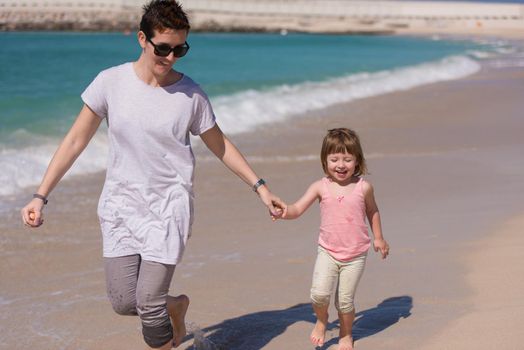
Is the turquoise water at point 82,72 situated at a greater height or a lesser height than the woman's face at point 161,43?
lesser

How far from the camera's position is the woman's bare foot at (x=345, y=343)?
4.47m

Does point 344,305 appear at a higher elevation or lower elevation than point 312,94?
lower

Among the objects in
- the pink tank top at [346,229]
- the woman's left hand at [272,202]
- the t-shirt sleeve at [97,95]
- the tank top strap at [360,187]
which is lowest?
the pink tank top at [346,229]

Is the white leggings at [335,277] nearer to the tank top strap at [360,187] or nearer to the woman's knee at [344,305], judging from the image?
the woman's knee at [344,305]

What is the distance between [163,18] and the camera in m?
3.92

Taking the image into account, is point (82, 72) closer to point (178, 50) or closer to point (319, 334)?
point (319, 334)

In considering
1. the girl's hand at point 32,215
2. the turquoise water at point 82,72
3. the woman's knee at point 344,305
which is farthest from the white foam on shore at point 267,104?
the woman's knee at point 344,305

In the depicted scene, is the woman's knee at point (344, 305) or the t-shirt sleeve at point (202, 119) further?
the woman's knee at point (344, 305)

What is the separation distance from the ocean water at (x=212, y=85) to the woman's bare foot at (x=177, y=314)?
4.44m

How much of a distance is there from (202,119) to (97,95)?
469mm

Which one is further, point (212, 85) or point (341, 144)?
point (212, 85)

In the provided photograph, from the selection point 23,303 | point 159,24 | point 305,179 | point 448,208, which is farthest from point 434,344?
point 305,179

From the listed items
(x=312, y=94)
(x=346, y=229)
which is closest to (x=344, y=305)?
(x=346, y=229)

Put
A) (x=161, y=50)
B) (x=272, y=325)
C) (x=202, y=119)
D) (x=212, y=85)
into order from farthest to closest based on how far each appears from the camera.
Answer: (x=212, y=85)
(x=272, y=325)
(x=202, y=119)
(x=161, y=50)
